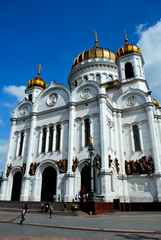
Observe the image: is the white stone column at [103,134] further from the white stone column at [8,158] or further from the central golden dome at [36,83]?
the central golden dome at [36,83]

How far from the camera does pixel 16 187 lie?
83.4ft

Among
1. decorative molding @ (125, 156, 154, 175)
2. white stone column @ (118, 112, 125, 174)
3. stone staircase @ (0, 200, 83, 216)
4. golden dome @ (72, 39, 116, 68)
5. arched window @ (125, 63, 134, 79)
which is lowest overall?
stone staircase @ (0, 200, 83, 216)

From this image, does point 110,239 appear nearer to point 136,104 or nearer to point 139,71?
point 136,104

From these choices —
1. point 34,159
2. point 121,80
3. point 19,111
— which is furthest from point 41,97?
point 121,80

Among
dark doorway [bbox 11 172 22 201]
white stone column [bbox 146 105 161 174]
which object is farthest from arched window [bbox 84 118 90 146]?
dark doorway [bbox 11 172 22 201]

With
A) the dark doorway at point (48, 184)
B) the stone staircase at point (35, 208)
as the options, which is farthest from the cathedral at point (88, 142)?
the stone staircase at point (35, 208)

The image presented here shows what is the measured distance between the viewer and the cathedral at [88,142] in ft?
68.2

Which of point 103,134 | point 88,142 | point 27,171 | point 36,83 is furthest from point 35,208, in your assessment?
point 36,83

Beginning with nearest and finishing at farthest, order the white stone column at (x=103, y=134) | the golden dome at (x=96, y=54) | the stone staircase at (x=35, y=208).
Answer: the stone staircase at (x=35, y=208)
the white stone column at (x=103, y=134)
the golden dome at (x=96, y=54)

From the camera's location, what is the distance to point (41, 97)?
28438 mm

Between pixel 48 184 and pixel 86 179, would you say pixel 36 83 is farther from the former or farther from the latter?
pixel 86 179

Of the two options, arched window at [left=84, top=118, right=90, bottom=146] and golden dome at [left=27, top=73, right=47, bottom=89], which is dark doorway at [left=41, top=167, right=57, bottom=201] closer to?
arched window at [left=84, top=118, right=90, bottom=146]

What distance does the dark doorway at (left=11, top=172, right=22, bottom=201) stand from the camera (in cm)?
2494

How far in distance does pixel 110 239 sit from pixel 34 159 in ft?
64.6
